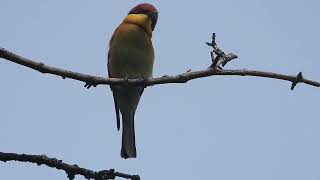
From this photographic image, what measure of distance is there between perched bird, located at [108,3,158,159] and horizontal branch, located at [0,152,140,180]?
8.56 ft

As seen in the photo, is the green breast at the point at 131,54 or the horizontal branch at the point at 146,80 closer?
the horizontal branch at the point at 146,80

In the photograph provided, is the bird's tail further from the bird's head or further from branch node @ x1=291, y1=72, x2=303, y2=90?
branch node @ x1=291, y1=72, x2=303, y2=90

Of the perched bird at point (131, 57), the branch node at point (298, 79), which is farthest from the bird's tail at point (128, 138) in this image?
the branch node at point (298, 79)

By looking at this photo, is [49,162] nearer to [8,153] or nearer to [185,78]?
[8,153]

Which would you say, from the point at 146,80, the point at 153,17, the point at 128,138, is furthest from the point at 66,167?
the point at 153,17

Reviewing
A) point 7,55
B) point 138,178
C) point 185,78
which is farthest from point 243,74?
point 7,55

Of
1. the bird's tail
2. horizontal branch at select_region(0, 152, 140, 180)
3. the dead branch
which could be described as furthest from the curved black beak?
horizontal branch at select_region(0, 152, 140, 180)

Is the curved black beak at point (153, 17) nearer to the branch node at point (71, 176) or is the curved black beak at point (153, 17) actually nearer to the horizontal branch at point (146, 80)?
the horizontal branch at point (146, 80)

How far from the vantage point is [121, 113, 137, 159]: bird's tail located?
5.09 m

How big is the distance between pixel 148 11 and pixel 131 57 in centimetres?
70

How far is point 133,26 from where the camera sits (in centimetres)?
572

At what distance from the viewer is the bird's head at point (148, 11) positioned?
589 cm

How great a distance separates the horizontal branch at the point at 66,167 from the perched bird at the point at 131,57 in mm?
2610

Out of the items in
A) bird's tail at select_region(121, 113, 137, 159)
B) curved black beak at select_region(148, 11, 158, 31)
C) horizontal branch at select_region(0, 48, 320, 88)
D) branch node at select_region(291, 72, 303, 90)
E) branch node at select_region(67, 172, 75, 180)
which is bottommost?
branch node at select_region(67, 172, 75, 180)
